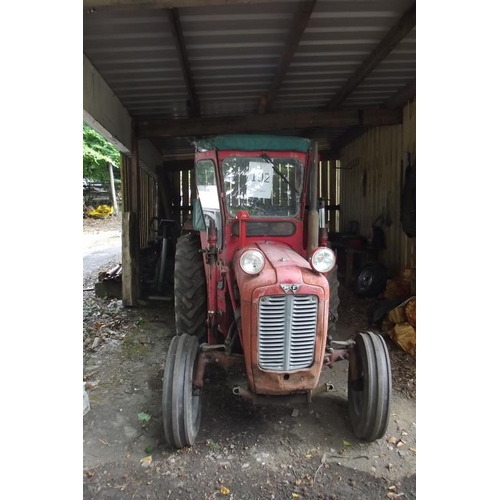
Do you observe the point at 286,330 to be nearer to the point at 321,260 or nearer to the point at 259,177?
the point at 321,260

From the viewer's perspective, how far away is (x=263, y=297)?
2760 mm

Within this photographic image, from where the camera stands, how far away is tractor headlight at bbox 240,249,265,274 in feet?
9.12

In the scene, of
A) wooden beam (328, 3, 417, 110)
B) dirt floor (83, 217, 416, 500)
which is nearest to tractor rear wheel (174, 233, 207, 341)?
dirt floor (83, 217, 416, 500)

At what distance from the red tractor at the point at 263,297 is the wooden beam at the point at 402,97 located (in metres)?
2.93

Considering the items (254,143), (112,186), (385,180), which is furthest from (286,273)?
(112,186)

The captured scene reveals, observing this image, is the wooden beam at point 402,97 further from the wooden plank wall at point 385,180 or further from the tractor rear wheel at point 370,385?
the tractor rear wheel at point 370,385

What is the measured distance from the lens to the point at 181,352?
3.04 meters

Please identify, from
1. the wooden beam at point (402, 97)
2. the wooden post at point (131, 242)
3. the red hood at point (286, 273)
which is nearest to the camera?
the red hood at point (286, 273)

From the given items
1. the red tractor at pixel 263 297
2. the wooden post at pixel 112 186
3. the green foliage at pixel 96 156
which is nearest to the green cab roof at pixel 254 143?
the red tractor at pixel 263 297

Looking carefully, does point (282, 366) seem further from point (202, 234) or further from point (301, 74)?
point (301, 74)

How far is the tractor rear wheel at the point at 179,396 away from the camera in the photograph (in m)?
2.89

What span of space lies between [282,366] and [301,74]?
404 centimetres

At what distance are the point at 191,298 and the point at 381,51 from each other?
344cm

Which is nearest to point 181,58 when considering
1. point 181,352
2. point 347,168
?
point 181,352
